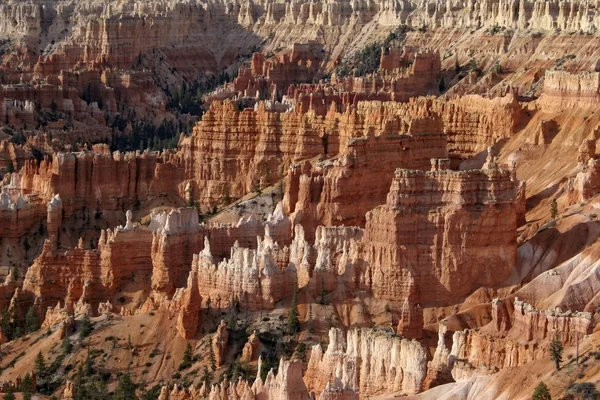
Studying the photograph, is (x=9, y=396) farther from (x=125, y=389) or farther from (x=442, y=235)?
(x=442, y=235)

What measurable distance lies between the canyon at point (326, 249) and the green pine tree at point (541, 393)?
0.74m

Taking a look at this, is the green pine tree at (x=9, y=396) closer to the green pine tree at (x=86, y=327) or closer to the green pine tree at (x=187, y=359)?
the green pine tree at (x=86, y=327)

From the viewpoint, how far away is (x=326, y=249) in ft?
270

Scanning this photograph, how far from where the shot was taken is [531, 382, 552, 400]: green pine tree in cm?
5466

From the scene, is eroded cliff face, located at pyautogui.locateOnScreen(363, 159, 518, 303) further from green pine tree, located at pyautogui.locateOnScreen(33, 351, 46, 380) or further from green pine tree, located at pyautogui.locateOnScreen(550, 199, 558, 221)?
green pine tree, located at pyautogui.locateOnScreen(33, 351, 46, 380)

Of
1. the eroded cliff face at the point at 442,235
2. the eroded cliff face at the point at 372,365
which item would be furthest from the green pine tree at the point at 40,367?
the eroded cliff face at the point at 372,365

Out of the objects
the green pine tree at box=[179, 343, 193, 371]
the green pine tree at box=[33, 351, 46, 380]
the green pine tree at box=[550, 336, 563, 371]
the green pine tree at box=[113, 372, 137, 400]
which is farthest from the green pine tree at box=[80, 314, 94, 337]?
the green pine tree at box=[550, 336, 563, 371]

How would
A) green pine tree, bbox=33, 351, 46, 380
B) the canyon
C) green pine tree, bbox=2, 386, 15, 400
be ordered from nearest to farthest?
the canyon, green pine tree, bbox=2, 386, 15, 400, green pine tree, bbox=33, 351, 46, 380

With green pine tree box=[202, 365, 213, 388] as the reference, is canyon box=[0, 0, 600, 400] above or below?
above

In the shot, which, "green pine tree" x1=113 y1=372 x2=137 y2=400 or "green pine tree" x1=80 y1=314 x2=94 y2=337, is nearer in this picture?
"green pine tree" x1=113 y1=372 x2=137 y2=400

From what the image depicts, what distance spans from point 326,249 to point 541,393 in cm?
2819

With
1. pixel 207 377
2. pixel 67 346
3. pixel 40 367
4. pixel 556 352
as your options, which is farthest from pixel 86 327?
pixel 556 352

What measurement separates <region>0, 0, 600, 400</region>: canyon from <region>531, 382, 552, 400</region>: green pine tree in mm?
738

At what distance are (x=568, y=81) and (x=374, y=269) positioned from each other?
27.7 meters
